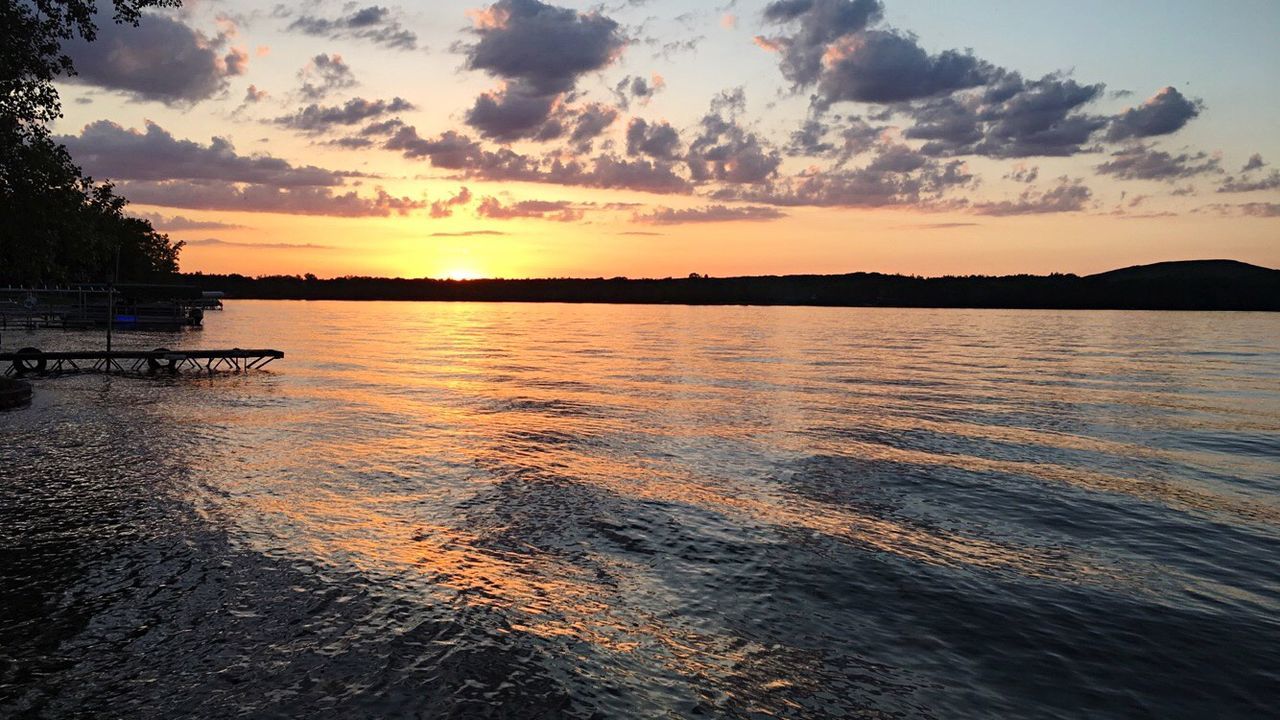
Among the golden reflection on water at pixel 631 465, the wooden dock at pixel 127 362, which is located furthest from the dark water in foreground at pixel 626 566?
the wooden dock at pixel 127 362

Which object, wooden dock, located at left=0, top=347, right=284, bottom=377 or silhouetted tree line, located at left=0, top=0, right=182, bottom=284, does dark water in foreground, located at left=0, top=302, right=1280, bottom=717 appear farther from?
wooden dock, located at left=0, top=347, right=284, bottom=377

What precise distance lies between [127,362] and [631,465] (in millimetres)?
38831

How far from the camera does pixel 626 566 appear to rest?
40.4 feet

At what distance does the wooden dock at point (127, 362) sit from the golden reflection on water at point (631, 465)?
2898 mm

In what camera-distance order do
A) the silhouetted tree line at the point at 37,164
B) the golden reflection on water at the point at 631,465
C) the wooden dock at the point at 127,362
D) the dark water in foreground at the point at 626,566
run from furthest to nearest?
the wooden dock at the point at 127,362
the silhouetted tree line at the point at 37,164
the golden reflection on water at the point at 631,465
the dark water in foreground at the point at 626,566

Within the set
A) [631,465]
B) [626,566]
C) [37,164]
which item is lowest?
[626,566]

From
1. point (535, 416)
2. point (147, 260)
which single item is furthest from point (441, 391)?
point (147, 260)

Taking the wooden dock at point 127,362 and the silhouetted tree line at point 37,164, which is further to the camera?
the wooden dock at point 127,362

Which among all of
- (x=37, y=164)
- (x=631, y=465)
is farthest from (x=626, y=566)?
(x=37, y=164)

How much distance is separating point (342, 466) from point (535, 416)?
1045cm

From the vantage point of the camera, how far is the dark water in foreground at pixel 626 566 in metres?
8.38

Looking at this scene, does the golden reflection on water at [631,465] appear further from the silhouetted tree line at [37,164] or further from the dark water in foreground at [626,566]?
the silhouetted tree line at [37,164]

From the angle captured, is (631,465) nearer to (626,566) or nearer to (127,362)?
(626,566)

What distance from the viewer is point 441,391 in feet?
119
